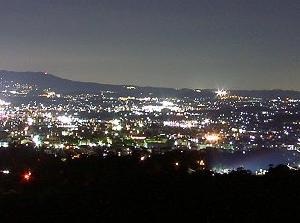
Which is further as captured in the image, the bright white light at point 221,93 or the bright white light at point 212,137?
the bright white light at point 221,93

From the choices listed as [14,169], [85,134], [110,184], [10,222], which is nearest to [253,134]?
[85,134]

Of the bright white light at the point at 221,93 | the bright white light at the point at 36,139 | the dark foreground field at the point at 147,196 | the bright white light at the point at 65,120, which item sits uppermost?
the bright white light at the point at 221,93

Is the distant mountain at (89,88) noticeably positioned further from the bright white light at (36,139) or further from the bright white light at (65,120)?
the bright white light at (36,139)

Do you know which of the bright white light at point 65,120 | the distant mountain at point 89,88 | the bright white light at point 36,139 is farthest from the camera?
the distant mountain at point 89,88

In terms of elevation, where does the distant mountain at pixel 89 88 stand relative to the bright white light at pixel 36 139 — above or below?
above

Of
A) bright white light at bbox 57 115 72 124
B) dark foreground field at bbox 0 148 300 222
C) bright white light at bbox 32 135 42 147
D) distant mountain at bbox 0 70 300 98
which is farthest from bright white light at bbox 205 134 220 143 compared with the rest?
distant mountain at bbox 0 70 300 98

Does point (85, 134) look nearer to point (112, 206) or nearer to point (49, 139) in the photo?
point (49, 139)

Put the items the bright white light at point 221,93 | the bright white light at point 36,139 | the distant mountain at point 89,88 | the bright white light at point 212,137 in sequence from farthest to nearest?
the distant mountain at point 89,88, the bright white light at point 221,93, the bright white light at point 212,137, the bright white light at point 36,139

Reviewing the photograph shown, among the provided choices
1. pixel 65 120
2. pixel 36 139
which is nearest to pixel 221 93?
pixel 65 120

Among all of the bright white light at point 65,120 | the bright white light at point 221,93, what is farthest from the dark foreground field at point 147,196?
the bright white light at point 221,93
